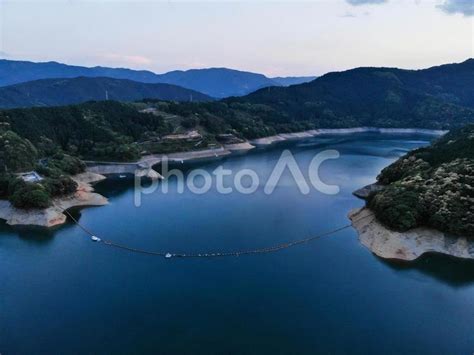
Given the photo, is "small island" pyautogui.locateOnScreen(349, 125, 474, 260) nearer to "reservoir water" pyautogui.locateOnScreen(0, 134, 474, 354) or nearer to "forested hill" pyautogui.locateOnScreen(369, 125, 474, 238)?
"forested hill" pyautogui.locateOnScreen(369, 125, 474, 238)

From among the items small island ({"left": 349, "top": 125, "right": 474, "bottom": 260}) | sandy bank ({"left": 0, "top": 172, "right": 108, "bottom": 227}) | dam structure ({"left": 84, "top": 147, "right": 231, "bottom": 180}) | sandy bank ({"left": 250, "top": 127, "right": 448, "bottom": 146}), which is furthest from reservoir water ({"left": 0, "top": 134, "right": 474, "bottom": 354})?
sandy bank ({"left": 250, "top": 127, "right": 448, "bottom": 146})

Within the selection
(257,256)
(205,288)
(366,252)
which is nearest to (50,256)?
(205,288)

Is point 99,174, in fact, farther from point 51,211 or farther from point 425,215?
point 425,215

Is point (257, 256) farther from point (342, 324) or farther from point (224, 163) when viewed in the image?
point (224, 163)

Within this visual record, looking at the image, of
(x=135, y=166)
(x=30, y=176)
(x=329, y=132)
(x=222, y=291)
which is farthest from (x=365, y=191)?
(x=329, y=132)

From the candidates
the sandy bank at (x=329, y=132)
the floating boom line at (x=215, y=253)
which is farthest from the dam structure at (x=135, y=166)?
the sandy bank at (x=329, y=132)

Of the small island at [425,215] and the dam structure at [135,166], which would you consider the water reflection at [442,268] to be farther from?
the dam structure at [135,166]

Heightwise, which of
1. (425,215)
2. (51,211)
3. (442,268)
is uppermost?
(425,215)

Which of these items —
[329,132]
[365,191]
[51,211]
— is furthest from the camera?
[329,132]
